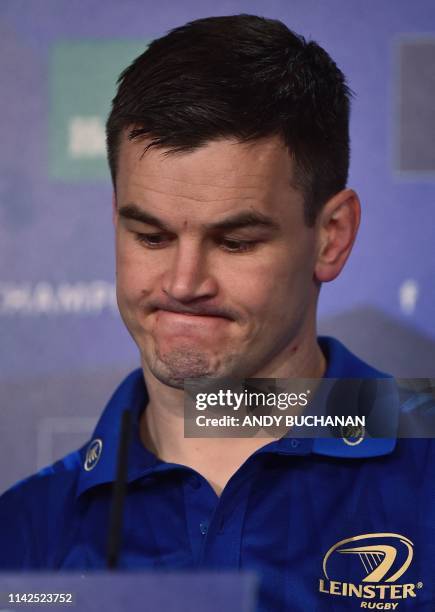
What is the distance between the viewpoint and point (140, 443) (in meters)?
1.41

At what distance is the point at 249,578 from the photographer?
86 centimetres

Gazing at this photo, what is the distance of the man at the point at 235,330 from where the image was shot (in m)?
1.29

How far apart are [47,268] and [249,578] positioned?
880mm

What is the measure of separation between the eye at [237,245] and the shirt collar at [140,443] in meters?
0.24

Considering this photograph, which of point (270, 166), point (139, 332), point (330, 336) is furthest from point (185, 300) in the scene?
point (330, 336)

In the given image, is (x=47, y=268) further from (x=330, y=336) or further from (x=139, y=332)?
(x=330, y=336)

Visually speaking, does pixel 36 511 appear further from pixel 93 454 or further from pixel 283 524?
pixel 283 524

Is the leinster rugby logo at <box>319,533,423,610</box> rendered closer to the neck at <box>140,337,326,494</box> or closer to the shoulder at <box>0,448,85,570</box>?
the neck at <box>140,337,326,494</box>

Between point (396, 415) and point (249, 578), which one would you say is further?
point (396, 415)

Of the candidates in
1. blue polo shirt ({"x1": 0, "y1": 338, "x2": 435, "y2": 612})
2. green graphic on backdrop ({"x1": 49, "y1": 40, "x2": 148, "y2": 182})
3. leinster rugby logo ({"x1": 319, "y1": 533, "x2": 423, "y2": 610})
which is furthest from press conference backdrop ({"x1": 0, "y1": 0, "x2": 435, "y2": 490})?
leinster rugby logo ({"x1": 319, "y1": 533, "x2": 423, "y2": 610})

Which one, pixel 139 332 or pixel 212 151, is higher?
pixel 212 151

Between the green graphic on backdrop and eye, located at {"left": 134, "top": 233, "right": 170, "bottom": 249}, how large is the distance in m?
0.30

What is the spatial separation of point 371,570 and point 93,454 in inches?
17.3

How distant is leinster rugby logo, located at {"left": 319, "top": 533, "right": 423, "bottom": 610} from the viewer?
1.32 metres
